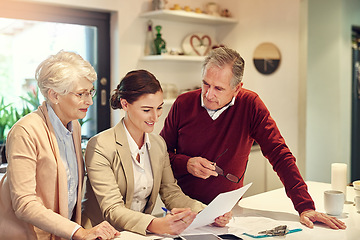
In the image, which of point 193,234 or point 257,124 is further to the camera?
point 257,124

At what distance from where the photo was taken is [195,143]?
2.46m

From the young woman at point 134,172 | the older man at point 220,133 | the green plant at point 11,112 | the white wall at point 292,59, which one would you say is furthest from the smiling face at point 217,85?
the white wall at point 292,59

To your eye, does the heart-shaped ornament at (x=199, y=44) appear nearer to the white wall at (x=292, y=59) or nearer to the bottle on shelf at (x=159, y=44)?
the white wall at (x=292, y=59)

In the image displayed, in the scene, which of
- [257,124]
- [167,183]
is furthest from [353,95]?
[167,183]

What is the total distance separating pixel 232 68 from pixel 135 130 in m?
0.56

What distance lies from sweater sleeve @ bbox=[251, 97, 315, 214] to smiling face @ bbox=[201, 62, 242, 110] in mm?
205

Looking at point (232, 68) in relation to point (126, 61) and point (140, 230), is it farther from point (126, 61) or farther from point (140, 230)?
point (126, 61)

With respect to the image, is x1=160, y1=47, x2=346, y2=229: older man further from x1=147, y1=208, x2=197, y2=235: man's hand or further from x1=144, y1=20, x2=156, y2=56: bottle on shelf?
x1=144, y1=20, x2=156, y2=56: bottle on shelf

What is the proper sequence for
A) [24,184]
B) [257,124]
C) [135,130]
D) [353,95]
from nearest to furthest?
[24,184] < [135,130] < [257,124] < [353,95]

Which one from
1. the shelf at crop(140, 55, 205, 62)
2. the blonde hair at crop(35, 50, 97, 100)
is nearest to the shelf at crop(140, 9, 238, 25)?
the shelf at crop(140, 55, 205, 62)

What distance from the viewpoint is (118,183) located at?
6.84 feet

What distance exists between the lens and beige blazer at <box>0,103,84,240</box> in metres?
1.82

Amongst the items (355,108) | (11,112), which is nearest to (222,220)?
(11,112)

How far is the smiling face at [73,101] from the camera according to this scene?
1.96 m
